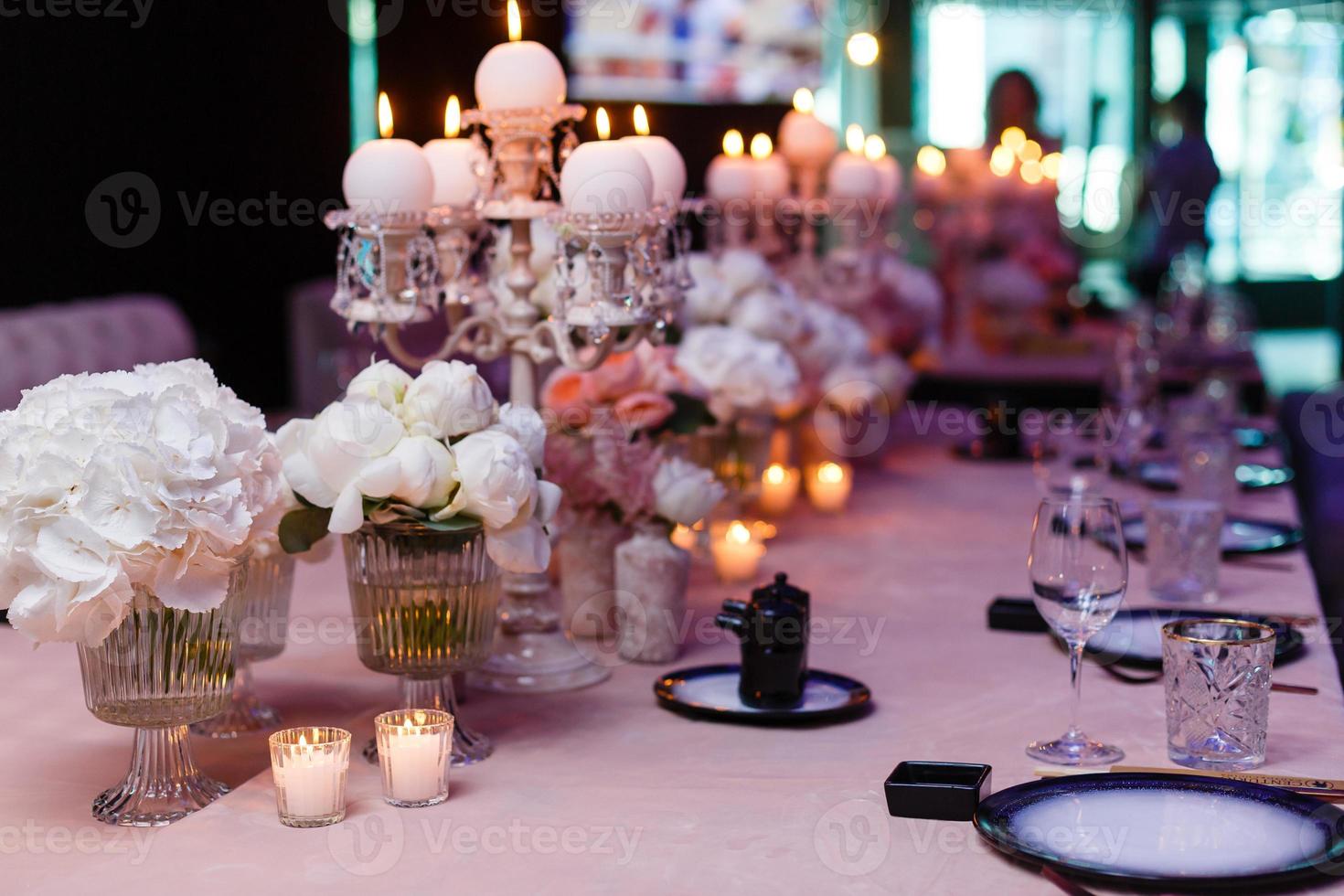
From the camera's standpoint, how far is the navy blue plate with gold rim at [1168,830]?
3.60 feet

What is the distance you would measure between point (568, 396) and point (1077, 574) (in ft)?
2.78

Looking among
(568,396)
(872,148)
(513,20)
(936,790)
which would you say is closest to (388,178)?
(513,20)

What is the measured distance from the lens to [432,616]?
1.42 metres

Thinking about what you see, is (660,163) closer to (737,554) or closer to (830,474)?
(737,554)

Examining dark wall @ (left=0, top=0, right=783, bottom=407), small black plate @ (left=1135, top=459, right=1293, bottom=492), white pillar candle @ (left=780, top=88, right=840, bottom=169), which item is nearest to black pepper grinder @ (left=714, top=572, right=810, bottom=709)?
small black plate @ (left=1135, top=459, right=1293, bottom=492)

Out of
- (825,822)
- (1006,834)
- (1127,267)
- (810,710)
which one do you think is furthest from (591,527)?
(1127,267)

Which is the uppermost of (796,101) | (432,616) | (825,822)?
(796,101)

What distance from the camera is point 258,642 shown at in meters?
1.58

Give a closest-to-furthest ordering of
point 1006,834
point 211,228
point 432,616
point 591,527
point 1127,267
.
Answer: point 1006,834
point 432,616
point 591,527
point 211,228
point 1127,267

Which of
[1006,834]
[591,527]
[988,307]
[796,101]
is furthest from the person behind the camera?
[988,307]

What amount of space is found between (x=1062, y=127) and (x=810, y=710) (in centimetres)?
1134

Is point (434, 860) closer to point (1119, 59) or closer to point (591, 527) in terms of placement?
point (591, 527)

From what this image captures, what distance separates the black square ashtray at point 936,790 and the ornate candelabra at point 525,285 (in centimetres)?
50

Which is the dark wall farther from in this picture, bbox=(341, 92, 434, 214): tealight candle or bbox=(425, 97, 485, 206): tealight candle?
bbox=(341, 92, 434, 214): tealight candle
